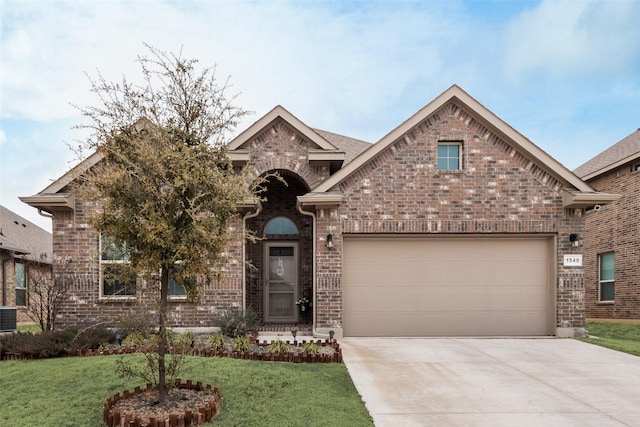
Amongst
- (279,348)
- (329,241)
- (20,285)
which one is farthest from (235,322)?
(20,285)

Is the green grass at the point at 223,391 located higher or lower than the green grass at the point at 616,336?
higher

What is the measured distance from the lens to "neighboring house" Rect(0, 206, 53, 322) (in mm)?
16562

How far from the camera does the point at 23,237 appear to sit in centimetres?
1995

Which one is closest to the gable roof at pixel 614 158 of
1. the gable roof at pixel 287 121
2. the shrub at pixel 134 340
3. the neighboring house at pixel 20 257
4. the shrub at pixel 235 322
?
the gable roof at pixel 287 121

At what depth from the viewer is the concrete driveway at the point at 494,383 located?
5238 mm

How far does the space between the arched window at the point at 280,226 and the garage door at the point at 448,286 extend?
8.71ft

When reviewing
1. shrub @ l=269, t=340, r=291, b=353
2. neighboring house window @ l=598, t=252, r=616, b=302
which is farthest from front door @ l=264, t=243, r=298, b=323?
neighboring house window @ l=598, t=252, r=616, b=302

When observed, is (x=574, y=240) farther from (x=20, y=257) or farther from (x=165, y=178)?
(x=20, y=257)

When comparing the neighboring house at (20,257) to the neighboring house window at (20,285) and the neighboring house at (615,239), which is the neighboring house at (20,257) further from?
the neighboring house at (615,239)

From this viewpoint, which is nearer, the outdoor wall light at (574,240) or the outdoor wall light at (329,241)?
the outdoor wall light at (329,241)

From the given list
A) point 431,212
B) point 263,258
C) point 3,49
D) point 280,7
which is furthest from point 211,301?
point 280,7

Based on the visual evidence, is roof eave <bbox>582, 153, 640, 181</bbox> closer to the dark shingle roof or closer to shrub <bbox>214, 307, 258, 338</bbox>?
the dark shingle roof

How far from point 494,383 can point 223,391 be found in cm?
399

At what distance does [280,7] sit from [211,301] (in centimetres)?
798
